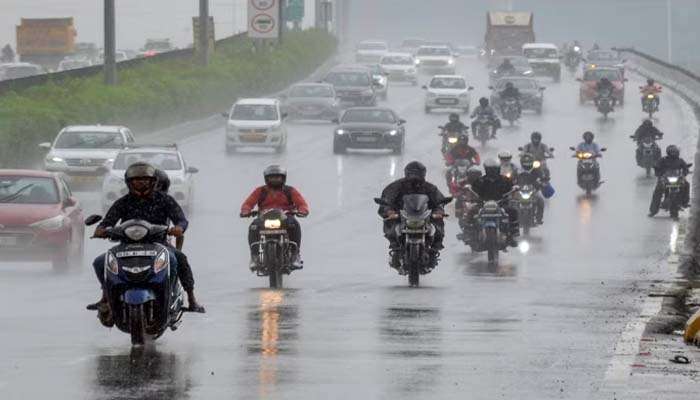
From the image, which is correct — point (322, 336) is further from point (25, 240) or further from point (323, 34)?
point (323, 34)

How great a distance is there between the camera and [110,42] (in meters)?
59.0

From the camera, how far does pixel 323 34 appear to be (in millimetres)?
127438

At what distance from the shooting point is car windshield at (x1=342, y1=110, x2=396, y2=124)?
59906 mm

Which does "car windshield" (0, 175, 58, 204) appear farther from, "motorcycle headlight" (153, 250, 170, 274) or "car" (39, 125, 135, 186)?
"car" (39, 125, 135, 186)

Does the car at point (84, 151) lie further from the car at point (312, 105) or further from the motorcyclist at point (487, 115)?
the car at point (312, 105)

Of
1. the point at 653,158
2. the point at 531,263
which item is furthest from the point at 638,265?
the point at 653,158

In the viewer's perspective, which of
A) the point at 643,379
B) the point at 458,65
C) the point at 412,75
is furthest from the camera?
the point at 458,65

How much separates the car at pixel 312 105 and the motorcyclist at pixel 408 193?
47.2 meters

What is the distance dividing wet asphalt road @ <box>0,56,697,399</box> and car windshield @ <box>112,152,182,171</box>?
1148 mm

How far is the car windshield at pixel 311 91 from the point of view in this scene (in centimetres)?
7325

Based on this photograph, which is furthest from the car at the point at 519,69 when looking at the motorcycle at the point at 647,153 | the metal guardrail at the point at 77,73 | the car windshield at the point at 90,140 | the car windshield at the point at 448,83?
the car windshield at the point at 90,140

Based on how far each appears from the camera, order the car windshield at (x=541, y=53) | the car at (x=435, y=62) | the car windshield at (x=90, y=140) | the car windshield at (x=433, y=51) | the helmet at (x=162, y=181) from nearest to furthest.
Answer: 1. the helmet at (x=162, y=181)
2. the car windshield at (x=90, y=140)
3. the car windshield at (x=541, y=53)
4. the car at (x=435, y=62)
5. the car windshield at (x=433, y=51)

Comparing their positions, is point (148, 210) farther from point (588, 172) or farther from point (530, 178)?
→ point (588, 172)

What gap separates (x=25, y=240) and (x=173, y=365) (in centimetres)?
1214
